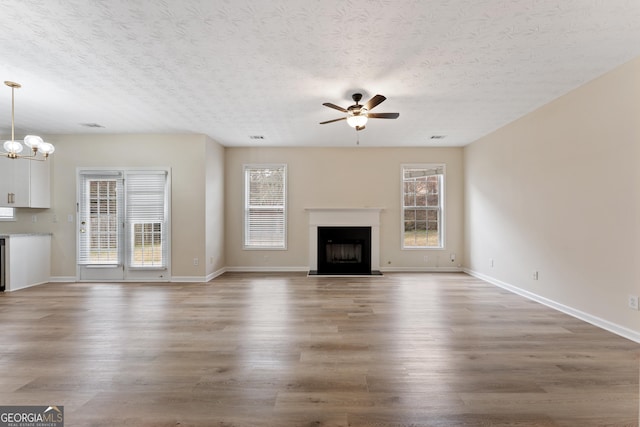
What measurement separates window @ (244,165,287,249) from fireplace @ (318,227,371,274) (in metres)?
0.88

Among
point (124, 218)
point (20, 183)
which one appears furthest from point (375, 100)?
point (20, 183)

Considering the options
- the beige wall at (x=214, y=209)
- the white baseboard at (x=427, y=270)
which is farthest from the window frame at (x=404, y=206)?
the beige wall at (x=214, y=209)


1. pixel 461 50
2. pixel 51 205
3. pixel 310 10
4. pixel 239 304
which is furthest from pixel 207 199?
pixel 461 50

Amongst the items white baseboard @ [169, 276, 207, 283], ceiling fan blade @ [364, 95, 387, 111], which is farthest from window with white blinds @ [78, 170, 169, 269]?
ceiling fan blade @ [364, 95, 387, 111]

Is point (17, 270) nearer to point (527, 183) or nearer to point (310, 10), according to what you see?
point (310, 10)

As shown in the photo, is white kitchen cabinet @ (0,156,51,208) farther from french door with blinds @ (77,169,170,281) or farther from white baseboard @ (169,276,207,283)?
white baseboard @ (169,276,207,283)

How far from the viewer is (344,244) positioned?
21.6 feet

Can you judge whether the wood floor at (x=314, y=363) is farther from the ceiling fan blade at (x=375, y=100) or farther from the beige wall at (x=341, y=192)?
the ceiling fan blade at (x=375, y=100)

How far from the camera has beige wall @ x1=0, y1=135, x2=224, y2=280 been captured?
5.51 metres

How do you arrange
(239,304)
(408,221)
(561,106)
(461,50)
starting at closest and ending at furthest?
1. (461,50)
2. (561,106)
3. (239,304)
4. (408,221)

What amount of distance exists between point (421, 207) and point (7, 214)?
8.03m

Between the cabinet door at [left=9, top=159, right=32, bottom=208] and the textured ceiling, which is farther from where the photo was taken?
the cabinet door at [left=9, top=159, right=32, bottom=208]

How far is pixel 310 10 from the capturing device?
2.21 metres

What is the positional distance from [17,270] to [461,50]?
7.11 m
